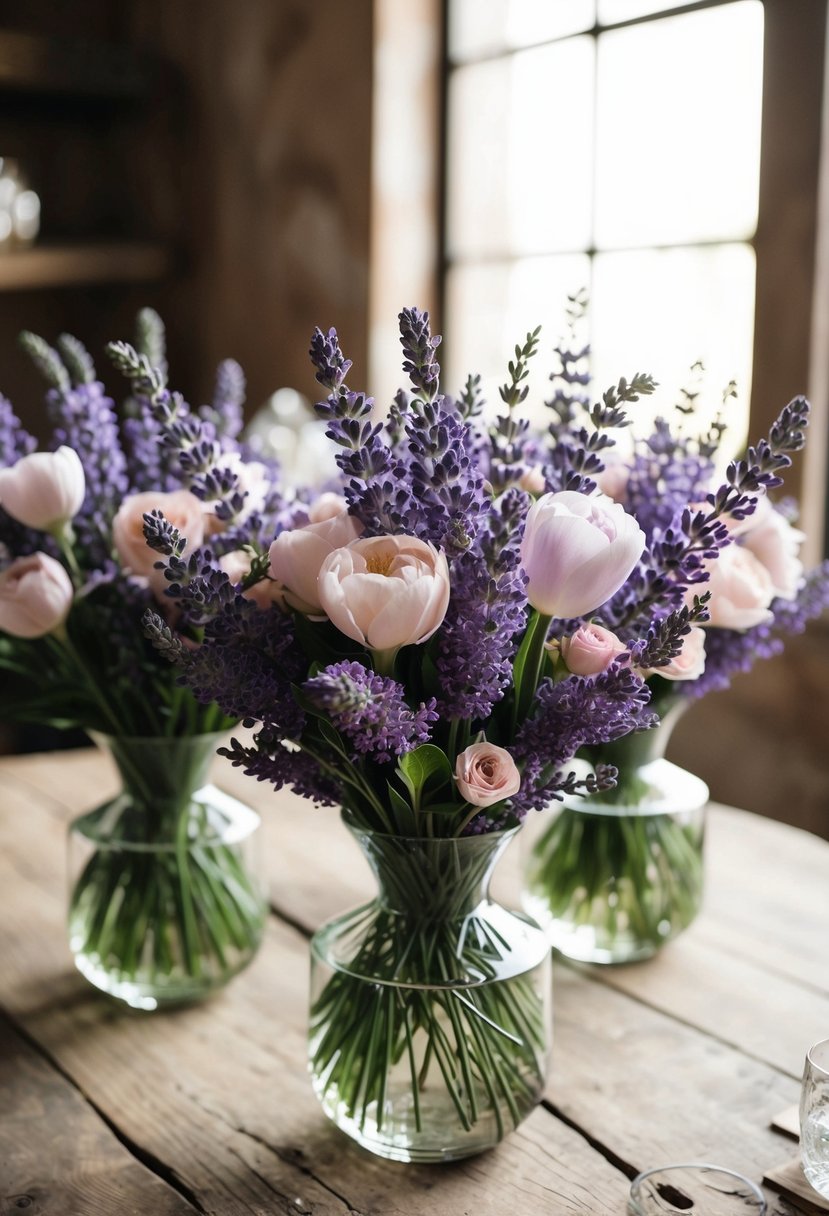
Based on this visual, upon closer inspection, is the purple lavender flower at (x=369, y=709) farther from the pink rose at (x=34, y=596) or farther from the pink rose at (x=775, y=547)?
the pink rose at (x=775, y=547)

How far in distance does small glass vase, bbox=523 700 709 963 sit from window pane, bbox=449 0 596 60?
1.92 m

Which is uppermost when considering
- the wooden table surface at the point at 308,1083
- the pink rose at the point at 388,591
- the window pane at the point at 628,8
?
the window pane at the point at 628,8

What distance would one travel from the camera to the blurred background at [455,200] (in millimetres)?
2025

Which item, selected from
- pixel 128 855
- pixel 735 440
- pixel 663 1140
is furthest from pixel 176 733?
pixel 735 440

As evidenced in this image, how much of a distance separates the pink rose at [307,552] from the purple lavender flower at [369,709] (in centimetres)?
8

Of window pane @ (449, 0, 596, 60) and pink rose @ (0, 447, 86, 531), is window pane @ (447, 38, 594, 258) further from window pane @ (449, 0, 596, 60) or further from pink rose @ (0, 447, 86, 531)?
pink rose @ (0, 447, 86, 531)

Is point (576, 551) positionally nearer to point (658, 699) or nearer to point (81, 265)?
point (658, 699)

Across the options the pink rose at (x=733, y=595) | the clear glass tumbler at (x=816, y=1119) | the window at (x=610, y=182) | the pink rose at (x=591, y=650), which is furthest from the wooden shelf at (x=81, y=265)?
the clear glass tumbler at (x=816, y=1119)

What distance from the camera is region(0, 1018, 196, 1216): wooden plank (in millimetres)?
733

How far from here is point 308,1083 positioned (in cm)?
87

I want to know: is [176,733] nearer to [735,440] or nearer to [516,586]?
[516,586]

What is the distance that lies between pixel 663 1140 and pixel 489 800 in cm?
30

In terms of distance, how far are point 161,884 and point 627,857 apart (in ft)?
1.22

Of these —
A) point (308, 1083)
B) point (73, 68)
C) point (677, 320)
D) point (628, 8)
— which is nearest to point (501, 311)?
point (677, 320)
